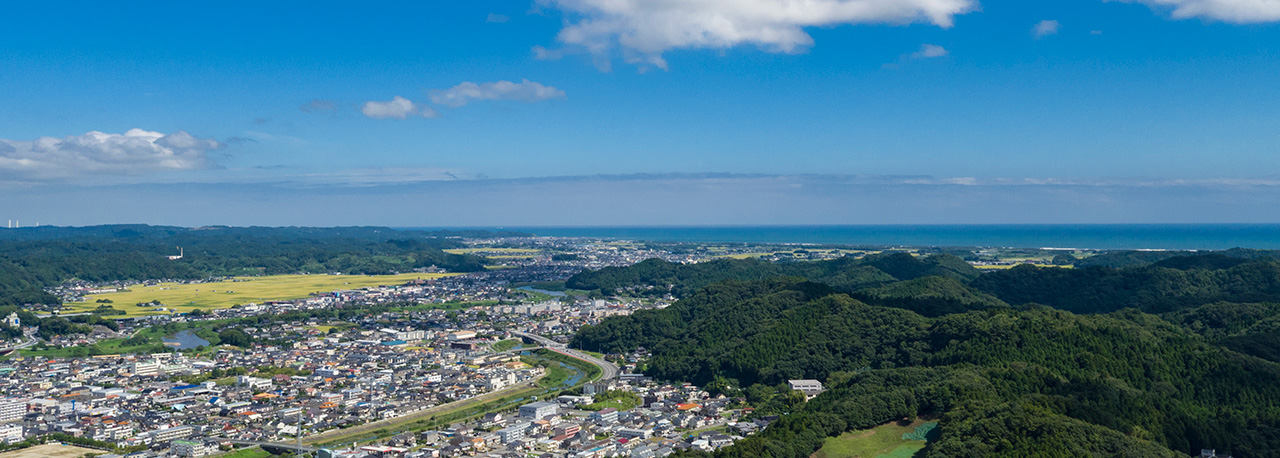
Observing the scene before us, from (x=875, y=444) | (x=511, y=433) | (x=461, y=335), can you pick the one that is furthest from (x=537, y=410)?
(x=461, y=335)

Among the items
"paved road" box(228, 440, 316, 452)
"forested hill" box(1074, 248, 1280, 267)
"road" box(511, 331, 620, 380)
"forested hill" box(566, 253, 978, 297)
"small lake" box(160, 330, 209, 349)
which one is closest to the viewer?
"paved road" box(228, 440, 316, 452)

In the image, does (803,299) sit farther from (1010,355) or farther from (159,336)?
(159,336)

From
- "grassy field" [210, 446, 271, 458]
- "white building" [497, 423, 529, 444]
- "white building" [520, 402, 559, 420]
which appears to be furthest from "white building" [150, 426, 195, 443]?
"white building" [520, 402, 559, 420]

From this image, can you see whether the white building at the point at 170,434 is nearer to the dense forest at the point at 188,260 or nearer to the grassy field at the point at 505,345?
the grassy field at the point at 505,345

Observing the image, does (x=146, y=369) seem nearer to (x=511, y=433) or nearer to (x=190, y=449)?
(x=190, y=449)

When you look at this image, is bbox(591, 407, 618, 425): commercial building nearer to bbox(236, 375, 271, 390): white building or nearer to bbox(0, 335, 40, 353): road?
bbox(236, 375, 271, 390): white building

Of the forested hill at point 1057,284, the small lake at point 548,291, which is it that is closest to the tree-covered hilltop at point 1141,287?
the forested hill at point 1057,284
